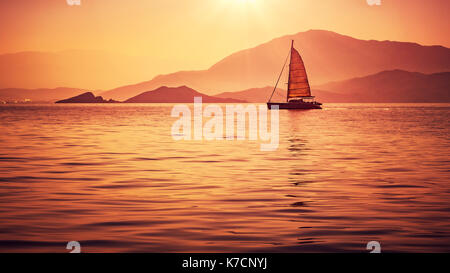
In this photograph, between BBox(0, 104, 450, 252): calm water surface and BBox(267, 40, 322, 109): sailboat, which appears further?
BBox(267, 40, 322, 109): sailboat

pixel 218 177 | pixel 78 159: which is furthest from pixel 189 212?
pixel 78 159

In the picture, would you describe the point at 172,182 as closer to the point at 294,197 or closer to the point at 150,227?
the point at 294,197

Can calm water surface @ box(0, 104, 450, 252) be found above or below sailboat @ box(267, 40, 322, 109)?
below

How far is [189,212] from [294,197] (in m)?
3.79

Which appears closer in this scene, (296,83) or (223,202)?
(223,202)

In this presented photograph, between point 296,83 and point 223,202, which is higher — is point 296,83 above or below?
above

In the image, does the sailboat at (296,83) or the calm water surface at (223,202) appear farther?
the sailboat at (296,83)

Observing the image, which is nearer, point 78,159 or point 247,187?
point 247,187

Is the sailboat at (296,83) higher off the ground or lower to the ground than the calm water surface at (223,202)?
higher

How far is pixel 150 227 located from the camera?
40.0 feet

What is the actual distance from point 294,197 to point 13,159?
16.5 metres
